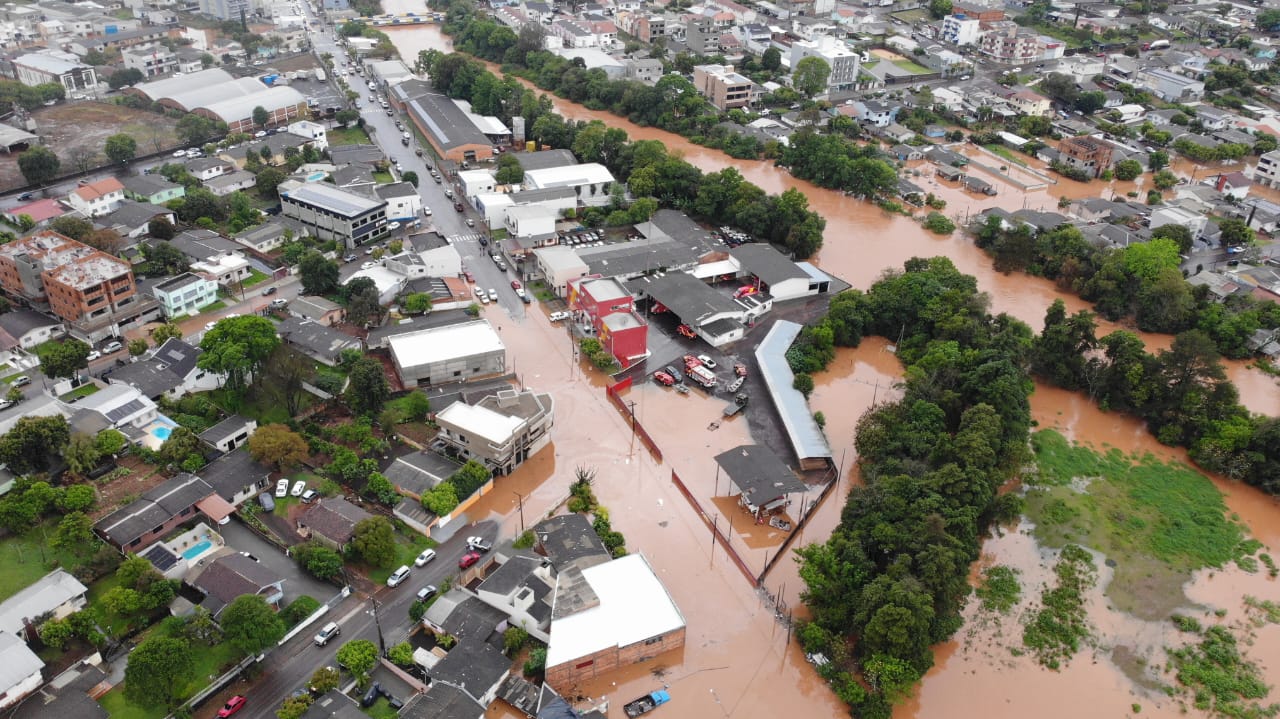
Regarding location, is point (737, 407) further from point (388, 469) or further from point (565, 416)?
point (388, 469)

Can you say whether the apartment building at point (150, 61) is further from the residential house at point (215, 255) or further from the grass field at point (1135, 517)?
the grass field at point (1135, 517)

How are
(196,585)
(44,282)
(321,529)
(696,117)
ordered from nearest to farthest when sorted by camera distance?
→ 1. (196,585)
2. (321,529)
3. (44,282)
4. (696,117)

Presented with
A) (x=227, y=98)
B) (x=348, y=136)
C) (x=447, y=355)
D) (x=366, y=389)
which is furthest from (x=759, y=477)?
(x=227, y=98)

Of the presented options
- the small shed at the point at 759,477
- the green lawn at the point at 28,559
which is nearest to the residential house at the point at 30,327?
the green lawn at the point at 28,559

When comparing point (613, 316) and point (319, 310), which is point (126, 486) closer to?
point (319, 310)

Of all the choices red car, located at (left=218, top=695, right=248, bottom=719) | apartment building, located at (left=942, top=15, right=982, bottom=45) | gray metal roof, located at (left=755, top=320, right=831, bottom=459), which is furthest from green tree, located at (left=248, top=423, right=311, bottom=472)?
apartment building, located at (left=942, top=15, right=982, bottom=45)

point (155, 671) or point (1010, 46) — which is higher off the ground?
point (1010, 46)

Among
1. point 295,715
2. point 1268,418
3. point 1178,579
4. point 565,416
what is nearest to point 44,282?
point 565,416
